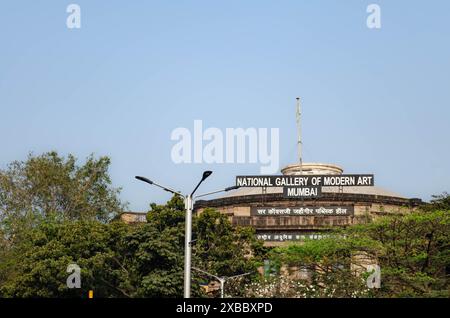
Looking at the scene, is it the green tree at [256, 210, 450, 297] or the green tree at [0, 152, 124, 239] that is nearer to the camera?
the green tree at [256, 210, 450, 297]

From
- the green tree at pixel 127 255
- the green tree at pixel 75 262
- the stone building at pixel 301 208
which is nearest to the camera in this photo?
the green tree at pixel 127 255

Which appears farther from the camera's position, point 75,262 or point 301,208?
point 301,208

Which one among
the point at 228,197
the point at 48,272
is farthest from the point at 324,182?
the point at 48,272

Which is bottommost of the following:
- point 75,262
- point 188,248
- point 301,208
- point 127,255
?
point 75,262


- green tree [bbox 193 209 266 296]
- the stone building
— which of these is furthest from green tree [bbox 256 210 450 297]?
the stone building

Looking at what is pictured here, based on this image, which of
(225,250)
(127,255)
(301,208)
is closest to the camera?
(127,255)

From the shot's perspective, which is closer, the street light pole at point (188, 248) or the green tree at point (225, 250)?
the street light pole at point (188, 248)

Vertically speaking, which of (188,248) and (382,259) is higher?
(188,248)

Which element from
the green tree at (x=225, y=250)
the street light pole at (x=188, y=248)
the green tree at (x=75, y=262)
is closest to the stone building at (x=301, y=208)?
the green tree at (x=225, y=250)

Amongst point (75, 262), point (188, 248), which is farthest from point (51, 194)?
point (188, 248)

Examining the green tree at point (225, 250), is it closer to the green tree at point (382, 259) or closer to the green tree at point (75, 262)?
the green tree at point (382, 259)

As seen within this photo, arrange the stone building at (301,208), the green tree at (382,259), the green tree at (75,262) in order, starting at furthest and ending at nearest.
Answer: the stone building at (301,208) → the green tree at (75,262) → the green tree at (382,259)

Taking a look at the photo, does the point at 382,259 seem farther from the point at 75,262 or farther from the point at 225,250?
the point at 75,262

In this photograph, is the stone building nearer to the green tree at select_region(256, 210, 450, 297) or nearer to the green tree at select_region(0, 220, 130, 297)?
the green tree at select_region(256, 210, 450, 297)
